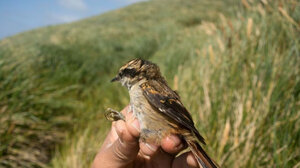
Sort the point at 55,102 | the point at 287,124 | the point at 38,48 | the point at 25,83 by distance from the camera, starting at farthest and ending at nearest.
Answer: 1. the point at 38,48
2. the point at 55,102
3. the point at 25,83
4. the point at 287,124

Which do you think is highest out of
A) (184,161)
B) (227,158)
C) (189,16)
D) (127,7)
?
(127,7)

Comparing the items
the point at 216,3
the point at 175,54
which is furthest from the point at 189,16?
the point at 175,54

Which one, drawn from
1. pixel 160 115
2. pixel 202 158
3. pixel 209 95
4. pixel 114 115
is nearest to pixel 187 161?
pixel 202 158

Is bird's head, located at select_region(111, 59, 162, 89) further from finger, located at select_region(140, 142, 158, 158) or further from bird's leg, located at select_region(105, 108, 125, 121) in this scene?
finger, located at select_region(140, 142, 158, 158)

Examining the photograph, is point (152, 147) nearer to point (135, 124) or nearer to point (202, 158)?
point (135, 124)

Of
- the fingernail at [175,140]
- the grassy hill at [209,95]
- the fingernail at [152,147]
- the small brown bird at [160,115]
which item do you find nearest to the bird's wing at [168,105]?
the small brown bird at [160,115]

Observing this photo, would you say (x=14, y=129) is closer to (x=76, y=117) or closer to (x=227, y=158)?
(x=76, y=117)

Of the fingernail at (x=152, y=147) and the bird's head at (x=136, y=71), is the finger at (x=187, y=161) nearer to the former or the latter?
the fingernail at (x=152, y=147)

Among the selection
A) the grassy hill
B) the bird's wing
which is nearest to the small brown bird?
the bird's wing
